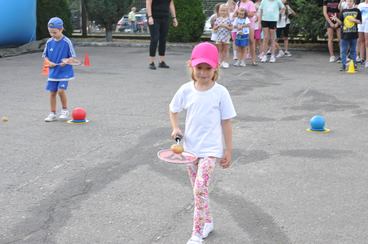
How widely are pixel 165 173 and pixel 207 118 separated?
176cm

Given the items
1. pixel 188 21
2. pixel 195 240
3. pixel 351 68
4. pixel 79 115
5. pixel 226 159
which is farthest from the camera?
pixel 188 21

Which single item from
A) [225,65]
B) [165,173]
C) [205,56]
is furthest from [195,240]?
[225,65]

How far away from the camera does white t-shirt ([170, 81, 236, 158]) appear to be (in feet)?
13.8

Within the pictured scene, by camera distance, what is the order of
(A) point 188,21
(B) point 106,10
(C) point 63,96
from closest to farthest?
(C) point 63,96
(A) point 188,21
(B) point 106,10

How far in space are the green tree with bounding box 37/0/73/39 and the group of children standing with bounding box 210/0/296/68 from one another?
734 cm

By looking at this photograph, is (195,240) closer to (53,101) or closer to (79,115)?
(79,115)

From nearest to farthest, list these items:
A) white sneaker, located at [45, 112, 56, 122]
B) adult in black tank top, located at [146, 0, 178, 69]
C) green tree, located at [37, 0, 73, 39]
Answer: white sneaker, located at [45, 112, 56, 122], adult in black tank top, located at [146, 0, 178, 69], green tree, located at [37, 0, 73, 39]

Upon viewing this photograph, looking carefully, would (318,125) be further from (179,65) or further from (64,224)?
(179,65)

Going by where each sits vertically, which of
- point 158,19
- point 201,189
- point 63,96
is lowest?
point 201,189

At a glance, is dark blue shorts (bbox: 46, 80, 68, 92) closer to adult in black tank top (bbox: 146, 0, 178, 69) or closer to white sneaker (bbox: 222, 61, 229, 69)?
adult in black tank top (bbox: 146, 0, 178, 69)

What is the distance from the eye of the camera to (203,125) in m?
4.23

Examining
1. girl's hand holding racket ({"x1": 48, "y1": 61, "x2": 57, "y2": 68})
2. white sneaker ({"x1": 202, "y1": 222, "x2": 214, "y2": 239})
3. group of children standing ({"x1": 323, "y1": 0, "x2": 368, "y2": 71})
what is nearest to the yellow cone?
group of children standing ({"x1": 323, "y1": 0, "x2": 368, "y2": 71})

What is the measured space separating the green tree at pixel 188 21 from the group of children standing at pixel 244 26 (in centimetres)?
404

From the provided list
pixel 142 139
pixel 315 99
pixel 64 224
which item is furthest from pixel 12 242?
pixel 315 99
